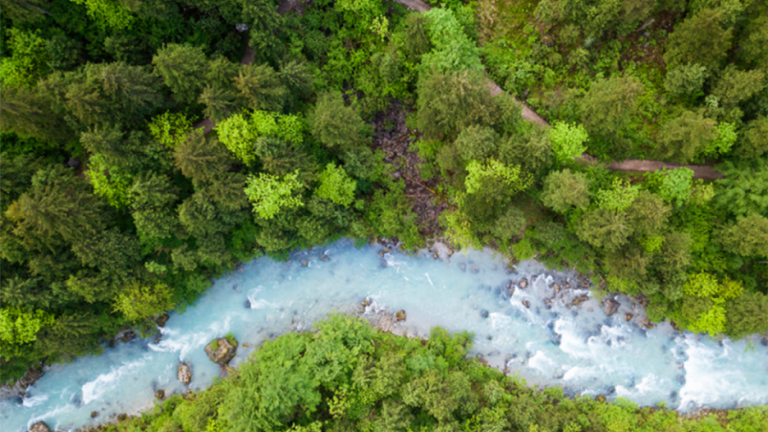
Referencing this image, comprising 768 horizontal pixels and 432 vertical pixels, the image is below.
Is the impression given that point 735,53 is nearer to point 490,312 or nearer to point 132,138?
point 490,312

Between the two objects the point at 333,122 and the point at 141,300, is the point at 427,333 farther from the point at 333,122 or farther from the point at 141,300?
the point at 141,300

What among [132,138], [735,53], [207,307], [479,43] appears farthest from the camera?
[207,307]

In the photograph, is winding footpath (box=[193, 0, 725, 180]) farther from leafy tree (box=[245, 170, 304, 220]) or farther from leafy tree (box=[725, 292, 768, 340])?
leafy tree (box=[725, 292, 768, 340])

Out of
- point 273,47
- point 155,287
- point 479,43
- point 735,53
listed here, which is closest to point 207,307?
point 155,287

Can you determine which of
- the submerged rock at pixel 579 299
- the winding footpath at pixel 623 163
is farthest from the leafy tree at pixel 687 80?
the submerged rock at pixel 579 299

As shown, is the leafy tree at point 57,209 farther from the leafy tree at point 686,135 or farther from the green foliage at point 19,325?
the leafy tree at point 686,135
